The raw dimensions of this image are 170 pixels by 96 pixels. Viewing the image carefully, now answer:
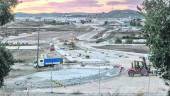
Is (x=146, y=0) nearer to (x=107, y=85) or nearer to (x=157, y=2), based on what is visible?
(x=157, y=2)

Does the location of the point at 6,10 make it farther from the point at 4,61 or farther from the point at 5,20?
the point at 4,61

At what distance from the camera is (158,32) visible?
16.9 m

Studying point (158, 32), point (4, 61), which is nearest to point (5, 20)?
point (4, 61)

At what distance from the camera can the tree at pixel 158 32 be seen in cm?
1684

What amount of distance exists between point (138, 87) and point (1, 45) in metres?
30.6

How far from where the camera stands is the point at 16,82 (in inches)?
2052

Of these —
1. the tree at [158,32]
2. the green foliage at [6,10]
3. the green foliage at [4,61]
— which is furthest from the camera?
the green foliage at [4,61]

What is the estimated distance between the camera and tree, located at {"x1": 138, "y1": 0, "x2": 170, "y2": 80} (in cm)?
1684

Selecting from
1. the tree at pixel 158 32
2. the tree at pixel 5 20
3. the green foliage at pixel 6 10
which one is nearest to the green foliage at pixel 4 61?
the tree at pixel 5 20

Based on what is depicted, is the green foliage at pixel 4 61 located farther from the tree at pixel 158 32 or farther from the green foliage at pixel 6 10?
the tree at pixel 158 32

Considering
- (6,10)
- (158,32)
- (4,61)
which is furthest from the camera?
(4,61)

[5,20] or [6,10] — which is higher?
[6,10]

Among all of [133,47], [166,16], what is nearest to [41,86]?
[166,16]

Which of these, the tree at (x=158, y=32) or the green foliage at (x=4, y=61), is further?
the green foliage at (x=4, y=61)
